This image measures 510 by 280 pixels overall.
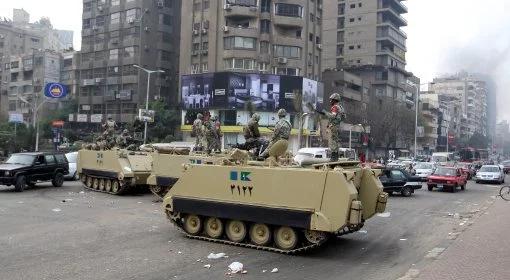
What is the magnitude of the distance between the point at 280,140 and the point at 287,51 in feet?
183

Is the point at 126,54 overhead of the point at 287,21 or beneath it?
beneath

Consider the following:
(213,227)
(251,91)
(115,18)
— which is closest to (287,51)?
(251,91)

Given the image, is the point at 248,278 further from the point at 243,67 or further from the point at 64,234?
the point at 243,67

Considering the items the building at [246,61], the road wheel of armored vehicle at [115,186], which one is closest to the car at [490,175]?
the building at [246,61]

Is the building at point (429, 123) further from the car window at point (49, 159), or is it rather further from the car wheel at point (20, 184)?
the car wheel at point (20, 184)

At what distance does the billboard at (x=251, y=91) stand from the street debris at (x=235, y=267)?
166 feet

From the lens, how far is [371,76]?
94125mm

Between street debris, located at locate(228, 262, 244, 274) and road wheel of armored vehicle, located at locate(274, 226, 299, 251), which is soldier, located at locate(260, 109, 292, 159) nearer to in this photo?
road wheel of armored vehicle, located at locate(274, 226, 299, 251)

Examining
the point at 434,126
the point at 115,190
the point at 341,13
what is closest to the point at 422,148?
the point at 434,126

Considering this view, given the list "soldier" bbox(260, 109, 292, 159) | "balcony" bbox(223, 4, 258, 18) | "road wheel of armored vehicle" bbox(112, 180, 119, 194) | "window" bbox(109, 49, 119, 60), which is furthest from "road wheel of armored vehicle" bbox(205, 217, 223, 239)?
"window" bbox(109, 49, 119, 60)

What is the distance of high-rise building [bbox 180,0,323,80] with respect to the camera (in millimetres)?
63625

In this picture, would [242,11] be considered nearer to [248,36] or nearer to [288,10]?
[248,36]

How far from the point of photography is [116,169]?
69.5ft

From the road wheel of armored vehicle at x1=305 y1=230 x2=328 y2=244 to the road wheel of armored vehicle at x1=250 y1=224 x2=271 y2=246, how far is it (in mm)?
906
